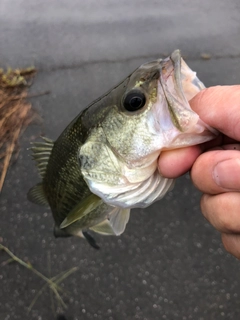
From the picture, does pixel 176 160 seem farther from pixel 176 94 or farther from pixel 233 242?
pixel 233 242

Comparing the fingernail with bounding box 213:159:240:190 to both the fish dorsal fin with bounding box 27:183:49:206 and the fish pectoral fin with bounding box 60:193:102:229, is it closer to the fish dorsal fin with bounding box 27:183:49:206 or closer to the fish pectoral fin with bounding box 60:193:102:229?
the fish pectoral fin with bounding box 60:193:102:229

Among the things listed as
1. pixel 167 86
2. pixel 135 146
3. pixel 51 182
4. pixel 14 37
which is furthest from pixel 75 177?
pixel 14 37

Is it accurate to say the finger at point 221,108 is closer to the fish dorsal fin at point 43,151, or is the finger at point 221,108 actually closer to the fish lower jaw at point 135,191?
the fish lower jaw at point 135,191

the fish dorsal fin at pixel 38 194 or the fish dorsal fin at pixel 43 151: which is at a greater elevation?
the fish dorsal fin at pixel 43 151

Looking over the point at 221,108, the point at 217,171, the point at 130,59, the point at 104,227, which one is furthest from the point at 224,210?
the point at 130,59

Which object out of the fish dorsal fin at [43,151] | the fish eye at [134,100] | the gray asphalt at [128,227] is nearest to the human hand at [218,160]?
the fish eye at [134,100]

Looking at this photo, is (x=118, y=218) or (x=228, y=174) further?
(x=118, y=218)
